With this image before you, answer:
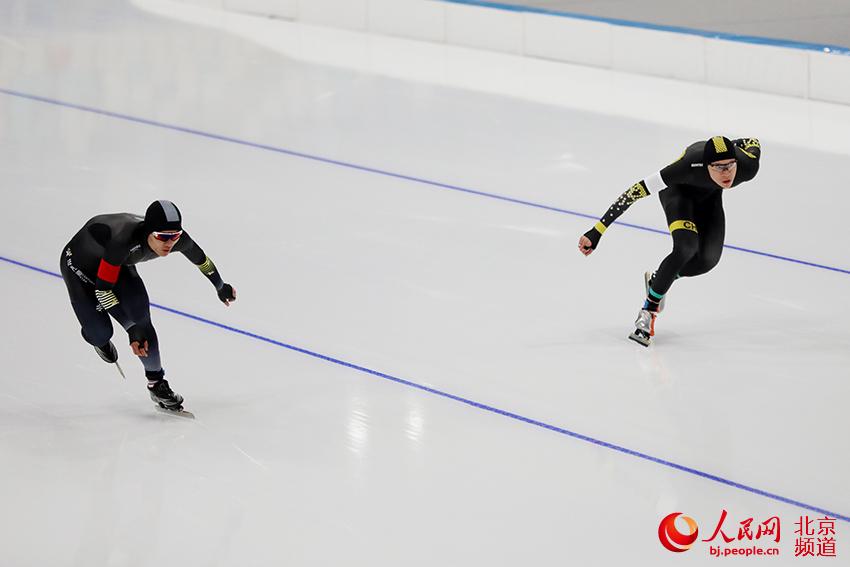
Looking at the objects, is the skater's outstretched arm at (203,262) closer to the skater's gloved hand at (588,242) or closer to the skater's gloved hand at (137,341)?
the skater's gloved hand at (137,341)

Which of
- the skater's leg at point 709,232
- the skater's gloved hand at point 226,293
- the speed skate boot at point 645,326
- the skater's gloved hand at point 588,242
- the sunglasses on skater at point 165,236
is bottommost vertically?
the skater's gloved hand at point 226,293

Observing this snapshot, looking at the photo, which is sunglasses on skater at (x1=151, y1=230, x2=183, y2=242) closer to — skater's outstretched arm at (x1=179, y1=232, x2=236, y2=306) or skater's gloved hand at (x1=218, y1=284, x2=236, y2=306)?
skater's outstretched arm at (x1=179, y1=232, x2=236, y2=306)

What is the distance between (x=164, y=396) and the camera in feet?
16.0

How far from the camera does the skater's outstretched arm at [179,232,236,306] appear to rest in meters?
4.62

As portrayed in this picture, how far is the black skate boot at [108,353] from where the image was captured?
4941 millimetres

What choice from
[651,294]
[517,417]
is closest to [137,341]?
[517,417]

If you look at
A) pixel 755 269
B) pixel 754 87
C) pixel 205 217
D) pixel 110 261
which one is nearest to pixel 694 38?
pixel 754 87

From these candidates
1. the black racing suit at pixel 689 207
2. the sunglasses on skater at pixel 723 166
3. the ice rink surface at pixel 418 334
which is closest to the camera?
the ice rink surface at pixel 418 334

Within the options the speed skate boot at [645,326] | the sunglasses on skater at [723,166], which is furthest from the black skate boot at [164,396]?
the sunglasses on skater at [723,166]

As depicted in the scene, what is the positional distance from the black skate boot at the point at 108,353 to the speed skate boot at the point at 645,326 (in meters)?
2.33

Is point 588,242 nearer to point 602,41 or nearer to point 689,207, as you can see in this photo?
point 689,207

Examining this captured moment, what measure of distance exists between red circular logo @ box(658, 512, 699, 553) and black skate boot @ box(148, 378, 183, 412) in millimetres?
2001

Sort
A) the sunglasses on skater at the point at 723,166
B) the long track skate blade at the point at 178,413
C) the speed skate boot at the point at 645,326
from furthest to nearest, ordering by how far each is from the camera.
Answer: the speed skate boot at the point at 645,326, the sunglasses on skater at the point at 723,166, the long track skate blade at the point at 178,413

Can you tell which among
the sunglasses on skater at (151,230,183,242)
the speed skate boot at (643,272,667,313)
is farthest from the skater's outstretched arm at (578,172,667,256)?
the sunglasses on skater at (151,230,183,242)
